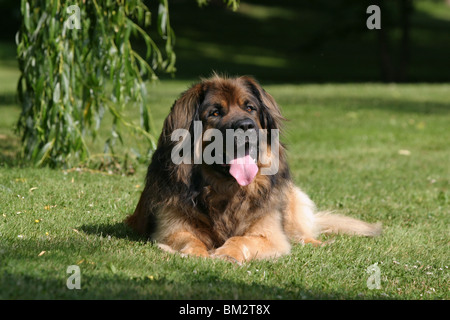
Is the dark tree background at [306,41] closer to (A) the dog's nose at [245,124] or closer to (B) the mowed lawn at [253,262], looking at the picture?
(B) the mowed lawn at [253,262]

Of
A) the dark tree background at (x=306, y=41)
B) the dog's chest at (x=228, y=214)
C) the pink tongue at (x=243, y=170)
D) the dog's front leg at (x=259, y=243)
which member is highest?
the pink tongue at (x=243, y=170)

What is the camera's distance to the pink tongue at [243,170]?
586 centimetres

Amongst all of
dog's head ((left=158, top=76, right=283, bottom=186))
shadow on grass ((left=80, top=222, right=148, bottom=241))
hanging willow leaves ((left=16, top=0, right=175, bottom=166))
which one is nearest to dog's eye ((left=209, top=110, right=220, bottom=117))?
dog's head ((left=158, top=76, right=283, bottom=186))

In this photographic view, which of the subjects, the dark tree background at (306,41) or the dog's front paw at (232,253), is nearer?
the dog's front paw at (232,253)

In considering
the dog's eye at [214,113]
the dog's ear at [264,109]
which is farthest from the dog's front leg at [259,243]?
the dog's eye at [214,113]

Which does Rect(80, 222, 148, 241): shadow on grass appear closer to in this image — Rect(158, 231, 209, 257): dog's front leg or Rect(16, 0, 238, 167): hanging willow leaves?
Rect(158, 231, 209, 257): dog's front leg

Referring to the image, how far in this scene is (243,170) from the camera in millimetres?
5883

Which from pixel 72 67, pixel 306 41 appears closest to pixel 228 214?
pixel 72 67

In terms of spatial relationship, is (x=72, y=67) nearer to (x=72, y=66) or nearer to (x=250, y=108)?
(x=72, y=66)

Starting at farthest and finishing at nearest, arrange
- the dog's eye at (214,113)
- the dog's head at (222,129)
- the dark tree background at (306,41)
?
the dark tree background at (306,41)
the dog's eye at (214,113)
the dog's head at (222,129)

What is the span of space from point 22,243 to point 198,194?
62.0 inches

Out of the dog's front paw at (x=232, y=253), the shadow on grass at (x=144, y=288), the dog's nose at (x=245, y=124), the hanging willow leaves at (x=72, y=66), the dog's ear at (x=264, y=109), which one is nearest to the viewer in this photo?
the shadow on grass at (x=144, y=288)

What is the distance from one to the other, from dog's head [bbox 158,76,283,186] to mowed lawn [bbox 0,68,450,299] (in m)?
0.55
